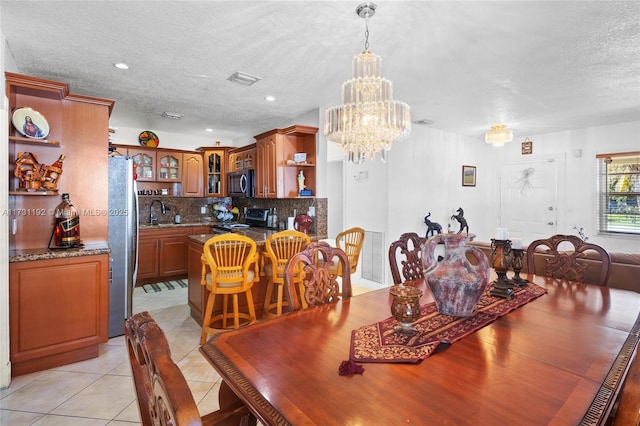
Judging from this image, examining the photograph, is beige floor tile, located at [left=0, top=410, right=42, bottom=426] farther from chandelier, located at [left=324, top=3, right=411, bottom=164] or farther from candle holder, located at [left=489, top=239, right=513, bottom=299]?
candle holder, located at [left=489, top=239, right=513, bottom=299]

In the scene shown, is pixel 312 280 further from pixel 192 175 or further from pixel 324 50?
pixel 192 175

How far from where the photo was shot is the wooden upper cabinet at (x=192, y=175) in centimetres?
567

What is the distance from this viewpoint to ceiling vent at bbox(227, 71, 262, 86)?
10.2 ft

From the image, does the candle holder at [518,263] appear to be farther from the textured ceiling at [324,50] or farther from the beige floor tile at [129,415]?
the beige floor tile at [129,415]

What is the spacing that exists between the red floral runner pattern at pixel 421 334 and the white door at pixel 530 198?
5018mm

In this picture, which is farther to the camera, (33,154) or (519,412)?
(33,154)

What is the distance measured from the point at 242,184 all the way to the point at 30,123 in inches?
116

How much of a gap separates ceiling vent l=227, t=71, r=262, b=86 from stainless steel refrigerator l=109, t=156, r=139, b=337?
1.34m

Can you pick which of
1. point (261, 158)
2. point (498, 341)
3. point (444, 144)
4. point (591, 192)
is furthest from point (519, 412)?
point (591, 192)

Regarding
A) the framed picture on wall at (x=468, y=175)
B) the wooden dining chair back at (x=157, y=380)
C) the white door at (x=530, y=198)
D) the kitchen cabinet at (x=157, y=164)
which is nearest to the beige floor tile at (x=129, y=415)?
the wooden dining chair back at (x=157, y=380)

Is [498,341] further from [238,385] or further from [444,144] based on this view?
[444,144]

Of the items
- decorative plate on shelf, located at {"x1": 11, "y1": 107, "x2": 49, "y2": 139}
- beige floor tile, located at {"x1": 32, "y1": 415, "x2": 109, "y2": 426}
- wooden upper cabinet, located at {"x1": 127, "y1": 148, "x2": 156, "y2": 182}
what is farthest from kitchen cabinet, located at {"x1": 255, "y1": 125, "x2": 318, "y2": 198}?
beige floor tile, located at {"x1": 32, "y1": 415, "x2": 109, "y2": 426}

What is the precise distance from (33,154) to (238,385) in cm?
302

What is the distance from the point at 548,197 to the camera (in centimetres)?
575
